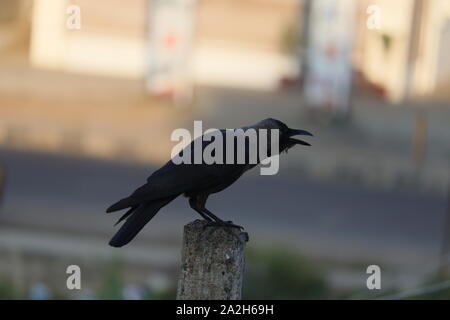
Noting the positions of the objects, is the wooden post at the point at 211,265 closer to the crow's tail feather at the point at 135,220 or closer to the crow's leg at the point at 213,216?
the crow's leg at the point at 213,216

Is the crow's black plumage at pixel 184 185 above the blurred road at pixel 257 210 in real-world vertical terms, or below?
below

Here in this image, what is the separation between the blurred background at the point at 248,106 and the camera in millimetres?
14602

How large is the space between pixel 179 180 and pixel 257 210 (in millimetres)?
10008

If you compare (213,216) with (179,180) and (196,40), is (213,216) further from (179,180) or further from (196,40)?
(196,40)

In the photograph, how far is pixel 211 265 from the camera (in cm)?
463

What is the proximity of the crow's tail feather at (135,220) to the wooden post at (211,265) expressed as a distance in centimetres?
22

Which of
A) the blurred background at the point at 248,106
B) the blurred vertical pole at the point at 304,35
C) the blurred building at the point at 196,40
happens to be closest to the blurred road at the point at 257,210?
the blurred background at the point at 248,106

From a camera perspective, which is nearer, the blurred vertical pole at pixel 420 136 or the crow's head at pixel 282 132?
the crow's head at pixel 282 132

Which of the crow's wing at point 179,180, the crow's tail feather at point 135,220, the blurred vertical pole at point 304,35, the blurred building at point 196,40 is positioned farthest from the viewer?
the blurred vertical pole at point 304,35

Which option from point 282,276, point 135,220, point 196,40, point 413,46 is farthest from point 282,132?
point 196,40

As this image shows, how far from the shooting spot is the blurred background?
14602 mm

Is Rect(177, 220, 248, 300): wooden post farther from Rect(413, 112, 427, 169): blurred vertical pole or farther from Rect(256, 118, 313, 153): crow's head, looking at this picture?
Rect(413, 112, 427, 169): blurred vertical pole
